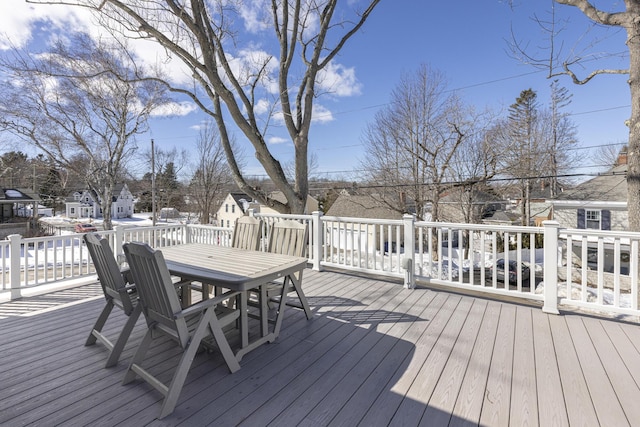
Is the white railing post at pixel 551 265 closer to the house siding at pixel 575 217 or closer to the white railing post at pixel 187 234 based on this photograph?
the white railing post at pixel 187 234

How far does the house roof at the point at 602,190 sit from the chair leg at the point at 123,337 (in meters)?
18.2

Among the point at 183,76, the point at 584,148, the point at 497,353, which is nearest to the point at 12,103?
the point at 183,76

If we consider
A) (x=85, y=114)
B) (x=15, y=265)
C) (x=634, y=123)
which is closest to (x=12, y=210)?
(x=85, y=114)

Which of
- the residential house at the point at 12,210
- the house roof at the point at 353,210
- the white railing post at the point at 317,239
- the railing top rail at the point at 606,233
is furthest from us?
the residential house at the point at 12,210

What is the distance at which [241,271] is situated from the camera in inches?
91.7

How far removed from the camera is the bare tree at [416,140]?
12.3m

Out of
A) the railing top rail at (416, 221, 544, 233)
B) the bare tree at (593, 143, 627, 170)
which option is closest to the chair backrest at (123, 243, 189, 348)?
the railing top rail at (416, 221, 544, 233)

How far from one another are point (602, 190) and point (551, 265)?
16.3 meters

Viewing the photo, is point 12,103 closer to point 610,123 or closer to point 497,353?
point 497,353

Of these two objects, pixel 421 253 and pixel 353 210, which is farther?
pixel 353 210

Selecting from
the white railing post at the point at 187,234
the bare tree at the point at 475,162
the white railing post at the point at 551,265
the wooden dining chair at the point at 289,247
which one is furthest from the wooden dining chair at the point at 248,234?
the bare tree at the point at 475,162

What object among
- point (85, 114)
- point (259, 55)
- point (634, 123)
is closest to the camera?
point (634, 123)

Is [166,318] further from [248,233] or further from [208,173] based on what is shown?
[208,173]

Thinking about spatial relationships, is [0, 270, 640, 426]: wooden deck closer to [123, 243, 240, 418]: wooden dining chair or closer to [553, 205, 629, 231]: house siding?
[123, 243, 240, 418]: wooden dining chair
